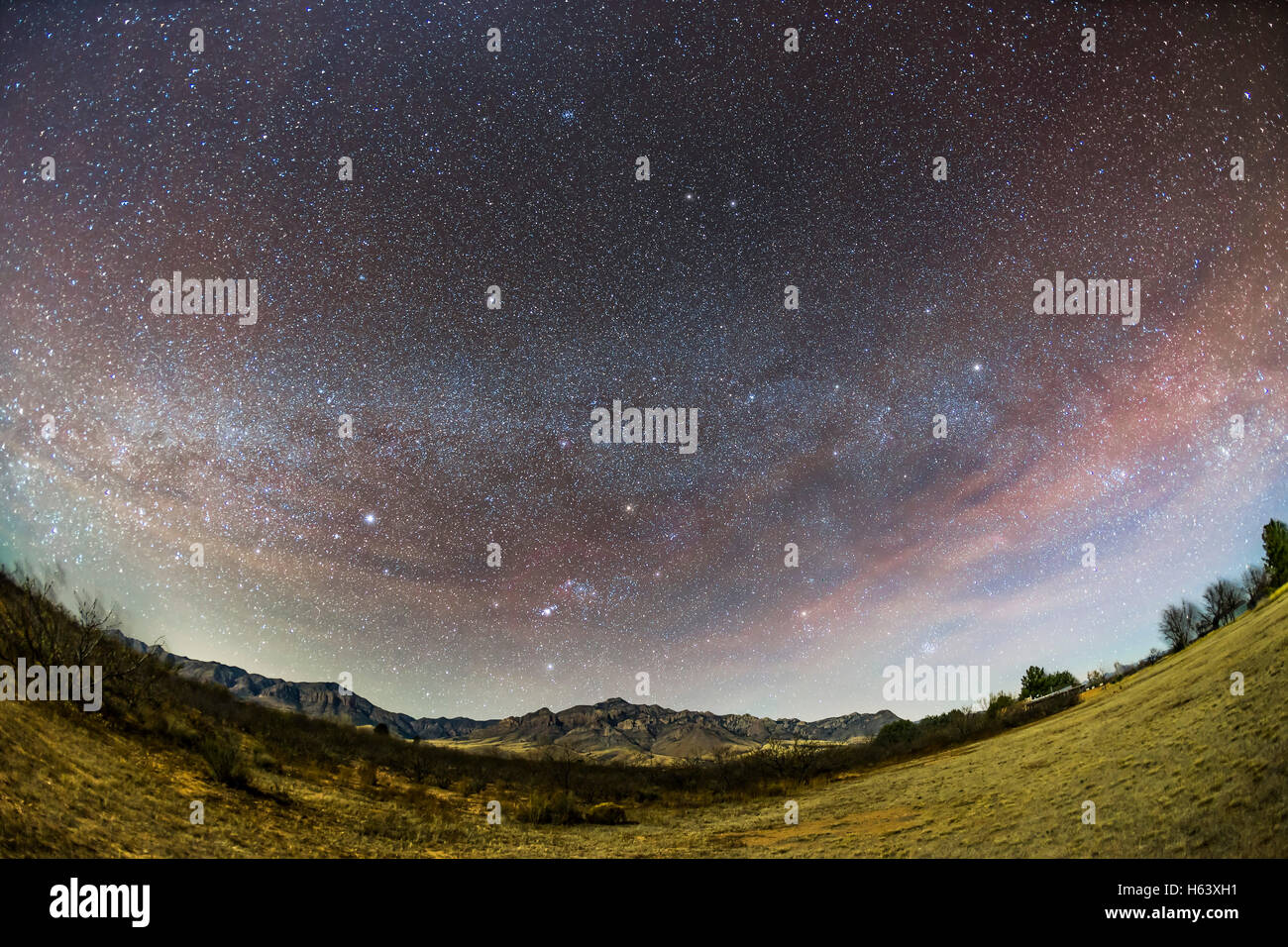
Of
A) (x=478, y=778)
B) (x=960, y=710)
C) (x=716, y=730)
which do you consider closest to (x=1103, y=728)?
(x=478, y=778)

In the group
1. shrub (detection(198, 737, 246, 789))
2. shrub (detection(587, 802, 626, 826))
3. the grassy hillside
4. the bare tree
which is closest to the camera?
the grassy hillside

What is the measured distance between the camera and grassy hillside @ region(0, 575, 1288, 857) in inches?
275

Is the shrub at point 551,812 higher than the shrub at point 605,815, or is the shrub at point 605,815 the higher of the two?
the shrub at point 551,812

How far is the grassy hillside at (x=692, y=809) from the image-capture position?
7.00 m

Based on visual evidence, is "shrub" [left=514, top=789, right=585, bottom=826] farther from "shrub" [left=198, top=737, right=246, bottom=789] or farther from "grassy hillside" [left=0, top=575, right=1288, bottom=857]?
"shrub" [left=198, top=737, right=246, bottom=789]

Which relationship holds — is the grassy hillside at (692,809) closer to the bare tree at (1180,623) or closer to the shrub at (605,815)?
the shrub at (605,815)

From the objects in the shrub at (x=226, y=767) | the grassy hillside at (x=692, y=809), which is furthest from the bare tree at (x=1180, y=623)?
the shrub at (x=226, y=767)

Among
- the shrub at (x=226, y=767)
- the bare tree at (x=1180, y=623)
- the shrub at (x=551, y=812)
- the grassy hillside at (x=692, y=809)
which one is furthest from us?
the bare tree at (x=1180, y=623)

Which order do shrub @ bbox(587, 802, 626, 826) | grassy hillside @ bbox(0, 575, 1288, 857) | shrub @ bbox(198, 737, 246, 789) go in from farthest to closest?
shrub @ bbox(587, 802, 626, 826)
shrub @ bbox(198, 737, 246, 789)
grassy hillside @ bbox(0, 575, 1288, 857)

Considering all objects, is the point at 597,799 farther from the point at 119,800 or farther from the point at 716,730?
the point at 716,730

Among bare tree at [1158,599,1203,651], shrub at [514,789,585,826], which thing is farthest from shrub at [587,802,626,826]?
bare tree at [1158,599,1203,651]

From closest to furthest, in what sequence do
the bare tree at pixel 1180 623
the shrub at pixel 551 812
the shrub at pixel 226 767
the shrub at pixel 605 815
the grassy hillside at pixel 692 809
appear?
the grassy hillside at pixel 692 809 → the shrub at pixel 226 767 → the shrub at pixel 551 812 → the shrub at pixel 605 815 → the bare tree at pixel 1180 623
